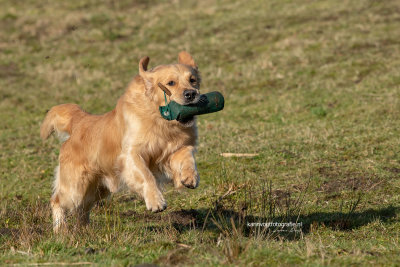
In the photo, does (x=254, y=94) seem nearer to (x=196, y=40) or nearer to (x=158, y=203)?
(x=196, y=40)

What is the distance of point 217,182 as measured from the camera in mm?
8273

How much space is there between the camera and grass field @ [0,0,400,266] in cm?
518

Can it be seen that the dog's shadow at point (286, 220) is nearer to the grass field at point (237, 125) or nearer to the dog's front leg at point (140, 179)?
the grass field at point (237, 125)

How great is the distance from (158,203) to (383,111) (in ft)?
25.0

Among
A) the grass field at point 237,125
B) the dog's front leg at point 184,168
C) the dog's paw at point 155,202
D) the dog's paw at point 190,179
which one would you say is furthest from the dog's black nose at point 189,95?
the grass field at point 237,125

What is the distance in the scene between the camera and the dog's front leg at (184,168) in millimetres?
5520

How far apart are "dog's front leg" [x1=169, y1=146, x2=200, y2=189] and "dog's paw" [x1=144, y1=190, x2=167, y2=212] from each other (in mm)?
271

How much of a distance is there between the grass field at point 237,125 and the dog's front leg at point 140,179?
39cm

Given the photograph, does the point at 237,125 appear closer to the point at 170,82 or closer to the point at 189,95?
the point at 170,82

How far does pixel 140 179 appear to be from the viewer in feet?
19.4

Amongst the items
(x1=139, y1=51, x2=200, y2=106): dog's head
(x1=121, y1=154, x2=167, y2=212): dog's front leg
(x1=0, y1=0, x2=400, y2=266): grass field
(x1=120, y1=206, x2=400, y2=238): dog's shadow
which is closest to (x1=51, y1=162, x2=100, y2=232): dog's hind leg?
(x1=0, y1=0, x2=400, y2=266): grass field

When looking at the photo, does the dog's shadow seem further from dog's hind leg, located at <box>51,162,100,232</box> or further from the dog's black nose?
the dog's black nose

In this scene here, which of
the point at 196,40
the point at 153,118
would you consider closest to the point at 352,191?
the point at 153,118

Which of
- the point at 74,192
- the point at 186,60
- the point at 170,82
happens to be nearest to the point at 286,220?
the point at 170,82
